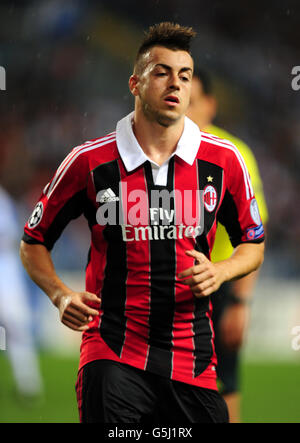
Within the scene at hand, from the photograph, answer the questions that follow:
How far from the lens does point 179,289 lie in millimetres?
2244

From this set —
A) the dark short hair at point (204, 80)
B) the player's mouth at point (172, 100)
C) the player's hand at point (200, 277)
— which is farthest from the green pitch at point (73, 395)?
the player's mouth at point (172, 100)

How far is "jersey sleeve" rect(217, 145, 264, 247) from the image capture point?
2.38 m

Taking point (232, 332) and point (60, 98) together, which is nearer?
point (232, 332)

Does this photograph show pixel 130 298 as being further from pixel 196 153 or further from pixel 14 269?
pixel 14 269

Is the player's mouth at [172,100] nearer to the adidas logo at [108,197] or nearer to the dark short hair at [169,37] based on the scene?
the dark short hair at [169,37]

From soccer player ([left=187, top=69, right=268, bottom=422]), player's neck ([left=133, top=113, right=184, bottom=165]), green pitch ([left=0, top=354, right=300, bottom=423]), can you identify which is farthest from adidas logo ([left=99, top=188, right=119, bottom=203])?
green pitch ([left=0, top=354, right=300, bottom=423])

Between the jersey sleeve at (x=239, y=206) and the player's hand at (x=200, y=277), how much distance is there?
0.35 metres

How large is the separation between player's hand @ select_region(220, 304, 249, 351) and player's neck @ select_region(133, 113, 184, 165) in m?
1.39

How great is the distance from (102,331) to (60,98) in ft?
19.5

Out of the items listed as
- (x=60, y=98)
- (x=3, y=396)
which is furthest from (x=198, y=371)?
(x=60, y=98)

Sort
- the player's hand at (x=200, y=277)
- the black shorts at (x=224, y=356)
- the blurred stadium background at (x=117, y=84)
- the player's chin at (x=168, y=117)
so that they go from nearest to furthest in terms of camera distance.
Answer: the player's hand at (x=200, y=277) → the player's chin at (x=168, y=117) → the black shorts at (x=224, y=356) → the blurred stadium background at (x=117, y=84)

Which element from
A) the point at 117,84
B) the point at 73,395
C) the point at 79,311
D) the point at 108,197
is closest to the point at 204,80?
the point at 108,197

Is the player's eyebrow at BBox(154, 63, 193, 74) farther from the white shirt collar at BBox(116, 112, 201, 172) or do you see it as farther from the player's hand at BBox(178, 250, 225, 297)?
the player's hand at BBox(178, 250, 225, 297)

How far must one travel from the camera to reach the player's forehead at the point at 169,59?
90.4 inches
